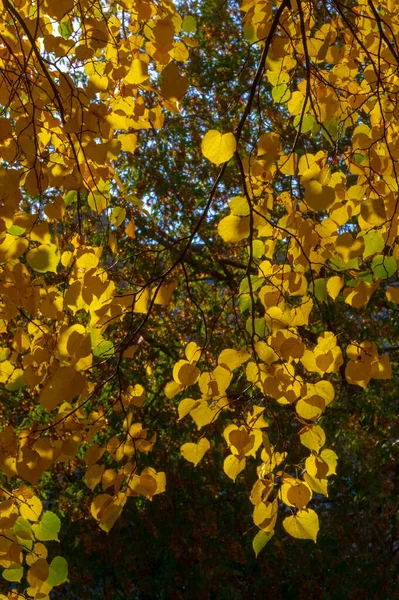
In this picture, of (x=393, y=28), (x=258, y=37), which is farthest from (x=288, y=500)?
(x=393, y=28)

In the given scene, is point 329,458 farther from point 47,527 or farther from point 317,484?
point 47,527

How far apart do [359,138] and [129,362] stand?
2197 mm

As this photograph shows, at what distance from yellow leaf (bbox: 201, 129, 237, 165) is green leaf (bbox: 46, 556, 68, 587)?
29.0 inches

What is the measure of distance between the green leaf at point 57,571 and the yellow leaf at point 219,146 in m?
0.74

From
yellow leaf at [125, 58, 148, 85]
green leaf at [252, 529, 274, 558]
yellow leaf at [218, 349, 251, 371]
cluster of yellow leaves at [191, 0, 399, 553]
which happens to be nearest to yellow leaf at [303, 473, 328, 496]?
cluster of yellow leaves at [191, 0, 399, 553]

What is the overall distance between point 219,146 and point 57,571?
0.79 m

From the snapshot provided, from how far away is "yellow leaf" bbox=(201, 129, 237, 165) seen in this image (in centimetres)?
128

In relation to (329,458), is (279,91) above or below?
above

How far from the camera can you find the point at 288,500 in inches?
54.1

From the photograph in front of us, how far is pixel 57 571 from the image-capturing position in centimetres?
144

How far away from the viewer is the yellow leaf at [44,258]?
1.35 m

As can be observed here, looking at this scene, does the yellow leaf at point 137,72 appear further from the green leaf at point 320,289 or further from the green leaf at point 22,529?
the green leaf at point 22,529

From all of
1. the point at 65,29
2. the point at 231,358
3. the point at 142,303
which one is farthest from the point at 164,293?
the point at 65,29

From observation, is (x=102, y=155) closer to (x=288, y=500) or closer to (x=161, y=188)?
(x=288, y=500)
